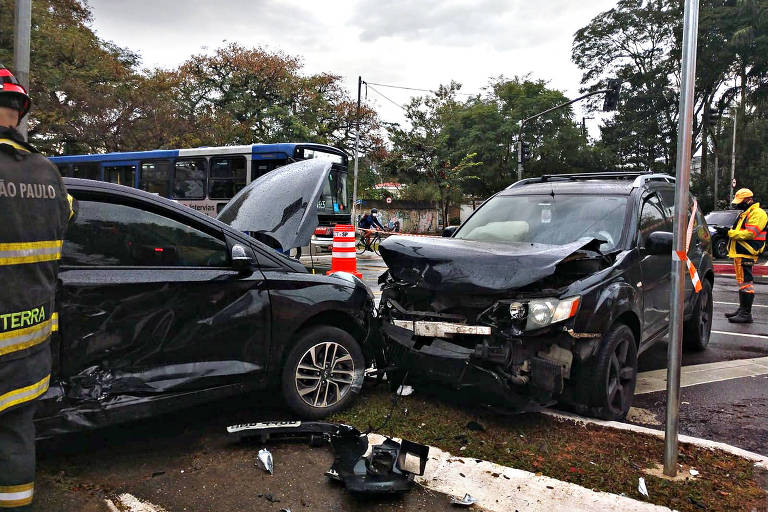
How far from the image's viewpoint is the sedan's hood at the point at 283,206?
15.9 feet

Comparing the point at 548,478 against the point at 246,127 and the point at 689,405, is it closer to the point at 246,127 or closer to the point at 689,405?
→ the point at 689,405

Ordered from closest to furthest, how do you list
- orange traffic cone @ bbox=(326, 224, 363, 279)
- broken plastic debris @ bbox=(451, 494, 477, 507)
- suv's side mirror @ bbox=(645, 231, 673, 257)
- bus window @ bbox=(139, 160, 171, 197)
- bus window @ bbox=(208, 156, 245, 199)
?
broken plastic debris @ bbox=(451, 494, 477, 507) < suv's side mirror @ bbox=(645, 231, 673, 257) < orange traffic cone @ bbox=(326, 224, 363, 279) < bus window @ bbox=(208, 156, 245, 199) < bus window @ bbox=(139, 160, 171, 197)

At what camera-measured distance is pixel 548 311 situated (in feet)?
11.8

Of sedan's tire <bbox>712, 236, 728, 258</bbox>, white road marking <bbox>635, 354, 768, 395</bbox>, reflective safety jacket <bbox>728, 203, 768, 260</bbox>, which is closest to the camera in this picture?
white road marking <bbox>635, 354, 768, 395</bbox>

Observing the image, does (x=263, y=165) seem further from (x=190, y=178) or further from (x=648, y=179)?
(x=648, y=179)

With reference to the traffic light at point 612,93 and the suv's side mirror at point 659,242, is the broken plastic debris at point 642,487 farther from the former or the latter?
the traffic light at point 612,93

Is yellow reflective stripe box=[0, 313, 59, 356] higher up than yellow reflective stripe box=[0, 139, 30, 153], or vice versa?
yellow reflective stripe box=[0, 139, 30, 153]

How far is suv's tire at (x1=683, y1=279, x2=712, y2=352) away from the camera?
612 centimetres

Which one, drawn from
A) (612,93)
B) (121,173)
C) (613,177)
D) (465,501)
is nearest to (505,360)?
(465,501)

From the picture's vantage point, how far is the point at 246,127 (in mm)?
31703

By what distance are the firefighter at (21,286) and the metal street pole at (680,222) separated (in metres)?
3.00

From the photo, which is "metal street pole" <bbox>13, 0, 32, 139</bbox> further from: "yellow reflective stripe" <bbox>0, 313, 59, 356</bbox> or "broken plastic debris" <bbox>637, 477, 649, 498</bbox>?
"broken plastic debris" <bbox>637, 477, 649, 498</bbox>

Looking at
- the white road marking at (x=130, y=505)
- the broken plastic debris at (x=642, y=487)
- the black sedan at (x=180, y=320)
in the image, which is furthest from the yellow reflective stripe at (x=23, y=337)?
the broken plastic debris at (x=642, y=487)

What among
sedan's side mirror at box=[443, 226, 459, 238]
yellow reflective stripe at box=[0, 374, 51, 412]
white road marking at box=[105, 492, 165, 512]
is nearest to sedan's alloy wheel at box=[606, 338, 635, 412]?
sedan's side mirror at box=[443, 226, 459, 238]
